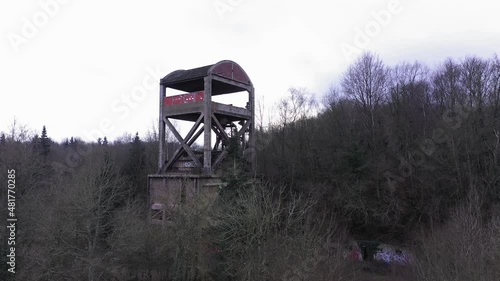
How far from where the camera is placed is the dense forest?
13856 millimetres

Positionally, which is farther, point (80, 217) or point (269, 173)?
point (269, 173)

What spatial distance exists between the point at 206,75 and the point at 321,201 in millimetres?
10854

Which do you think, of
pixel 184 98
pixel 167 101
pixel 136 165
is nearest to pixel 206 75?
pixel 184 98

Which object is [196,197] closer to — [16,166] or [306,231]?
[306,231]

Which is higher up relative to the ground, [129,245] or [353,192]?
[353,192]

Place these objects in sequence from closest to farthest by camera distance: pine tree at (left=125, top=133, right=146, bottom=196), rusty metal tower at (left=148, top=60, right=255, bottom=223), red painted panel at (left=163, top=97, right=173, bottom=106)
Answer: rusty metal tower at (left=148, top=60, right=255, bottom=223), red painted panel at (left=163, top=97, right=173, bottom=106), pine tree at (left=125, top=133, right=146, bottom=196)

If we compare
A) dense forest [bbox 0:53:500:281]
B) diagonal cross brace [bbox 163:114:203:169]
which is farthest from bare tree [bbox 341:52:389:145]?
diagonal cross brace [bbox 163:114:203:169]

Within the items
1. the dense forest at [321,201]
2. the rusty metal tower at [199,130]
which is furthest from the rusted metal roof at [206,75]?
the dense forest at [321,201]

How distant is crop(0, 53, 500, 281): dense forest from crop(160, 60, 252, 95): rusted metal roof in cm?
464

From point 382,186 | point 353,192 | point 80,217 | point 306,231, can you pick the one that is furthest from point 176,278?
point 382,186

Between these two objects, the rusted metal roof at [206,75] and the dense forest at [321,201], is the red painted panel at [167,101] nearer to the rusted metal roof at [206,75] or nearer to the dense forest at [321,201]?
the rusted metal roof at [206,75]

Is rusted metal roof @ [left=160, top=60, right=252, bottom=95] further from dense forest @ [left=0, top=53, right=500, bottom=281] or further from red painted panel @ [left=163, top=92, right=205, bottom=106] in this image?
dense forest @ [left=0, top=53, right=500, bottom=281]

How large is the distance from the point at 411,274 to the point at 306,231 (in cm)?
779

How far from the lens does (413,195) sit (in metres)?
22.8
